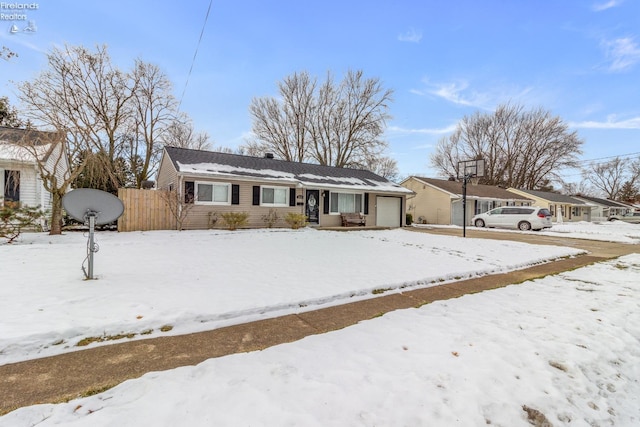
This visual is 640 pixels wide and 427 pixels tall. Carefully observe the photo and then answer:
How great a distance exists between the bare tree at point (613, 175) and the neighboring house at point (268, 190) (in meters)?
48.1

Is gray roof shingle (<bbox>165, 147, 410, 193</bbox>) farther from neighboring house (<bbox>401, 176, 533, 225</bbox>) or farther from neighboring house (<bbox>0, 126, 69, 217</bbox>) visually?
neighboring house (<bbox>401, 176, 533, 225</bbox>)

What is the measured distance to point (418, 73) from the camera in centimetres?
1495

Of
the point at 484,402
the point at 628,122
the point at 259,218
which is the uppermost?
the point at 628,122

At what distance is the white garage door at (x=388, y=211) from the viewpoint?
689 inches

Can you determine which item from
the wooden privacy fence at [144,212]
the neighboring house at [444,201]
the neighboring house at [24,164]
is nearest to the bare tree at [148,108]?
the neighboring house at [24,164]

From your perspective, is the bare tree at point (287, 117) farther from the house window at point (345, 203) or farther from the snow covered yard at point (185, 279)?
the snow covered yard at point (185, 279)

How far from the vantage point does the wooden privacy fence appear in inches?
419

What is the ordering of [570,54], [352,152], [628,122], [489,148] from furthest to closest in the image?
[489,148], [352,152], [628,122], [570,54]

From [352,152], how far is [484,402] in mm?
28281

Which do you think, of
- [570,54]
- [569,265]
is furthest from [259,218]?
[570,54]

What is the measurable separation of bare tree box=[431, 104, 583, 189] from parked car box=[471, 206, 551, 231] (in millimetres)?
21194

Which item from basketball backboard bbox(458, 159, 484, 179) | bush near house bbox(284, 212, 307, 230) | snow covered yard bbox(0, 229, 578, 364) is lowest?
snow covered yard bbox(0, 229, 578, 364)

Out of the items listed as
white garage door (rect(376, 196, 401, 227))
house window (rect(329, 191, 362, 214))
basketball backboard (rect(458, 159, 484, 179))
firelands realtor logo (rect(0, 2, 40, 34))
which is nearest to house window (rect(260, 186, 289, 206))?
house window (rect(329, 191, 362, 214))

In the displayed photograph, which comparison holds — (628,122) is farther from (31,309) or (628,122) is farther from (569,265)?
(31,309)
